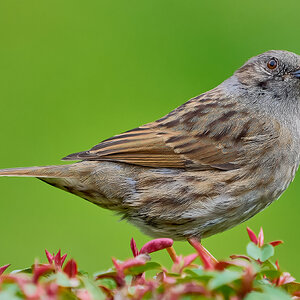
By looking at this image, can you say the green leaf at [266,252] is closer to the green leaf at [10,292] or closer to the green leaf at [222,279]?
the green leaf at [222,279]

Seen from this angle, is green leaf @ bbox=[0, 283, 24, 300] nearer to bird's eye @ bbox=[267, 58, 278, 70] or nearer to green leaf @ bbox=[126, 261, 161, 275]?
green leaf @ bbox=[126, 261, 161, 275]

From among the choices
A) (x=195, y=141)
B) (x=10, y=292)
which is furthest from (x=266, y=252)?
(x=195, y=141)

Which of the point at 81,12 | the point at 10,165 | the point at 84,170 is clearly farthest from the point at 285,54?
the point at 81,12

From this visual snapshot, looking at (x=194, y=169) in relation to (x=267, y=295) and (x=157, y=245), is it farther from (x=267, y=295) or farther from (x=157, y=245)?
(x=267, y=295)

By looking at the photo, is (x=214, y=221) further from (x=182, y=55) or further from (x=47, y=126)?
(x=182, y=55)

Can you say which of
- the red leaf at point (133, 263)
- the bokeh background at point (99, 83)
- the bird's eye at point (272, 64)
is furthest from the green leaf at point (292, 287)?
the bokeh background at point (99, 83)

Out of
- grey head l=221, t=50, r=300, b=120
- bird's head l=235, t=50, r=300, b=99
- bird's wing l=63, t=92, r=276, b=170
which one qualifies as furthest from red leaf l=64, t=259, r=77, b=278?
bird's head l=235, t=50, r=300, b=99
